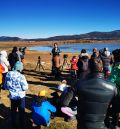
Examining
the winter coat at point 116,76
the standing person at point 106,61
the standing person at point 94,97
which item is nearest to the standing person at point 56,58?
the standing person at point 106,61

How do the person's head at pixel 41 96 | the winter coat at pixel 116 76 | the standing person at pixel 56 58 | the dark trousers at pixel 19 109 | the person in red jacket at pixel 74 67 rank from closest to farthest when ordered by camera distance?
the winter coat at pixel 116 76, the person's head at pixel 41 96, the dark trousers at pixel 19 109, the person in red jacket at pixel 74 67, the standing person at pixel 56 58

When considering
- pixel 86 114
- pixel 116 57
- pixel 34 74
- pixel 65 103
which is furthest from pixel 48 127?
pixel 34 74

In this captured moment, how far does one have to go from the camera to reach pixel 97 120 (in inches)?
165

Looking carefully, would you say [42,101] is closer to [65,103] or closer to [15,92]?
[15,92]

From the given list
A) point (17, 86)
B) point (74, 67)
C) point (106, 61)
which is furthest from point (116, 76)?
point (74, 67)

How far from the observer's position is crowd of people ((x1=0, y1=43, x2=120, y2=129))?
4.17 meters

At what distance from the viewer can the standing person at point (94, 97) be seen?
4.12m

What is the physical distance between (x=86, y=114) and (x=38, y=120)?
4.10 metres

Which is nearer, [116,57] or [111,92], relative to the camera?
[111,92]

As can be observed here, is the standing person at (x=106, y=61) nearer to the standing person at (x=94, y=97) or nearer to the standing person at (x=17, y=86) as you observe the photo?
the standing person at (x=17, y=86)

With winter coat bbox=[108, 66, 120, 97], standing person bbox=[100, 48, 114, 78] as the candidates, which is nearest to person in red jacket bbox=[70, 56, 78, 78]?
standing person bbox=[100, 48, 114, 78]

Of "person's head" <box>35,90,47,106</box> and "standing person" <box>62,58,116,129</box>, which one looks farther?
"person's head" <box>35,90,47,106</box>

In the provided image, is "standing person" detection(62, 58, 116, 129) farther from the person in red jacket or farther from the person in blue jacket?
the person in red jacket

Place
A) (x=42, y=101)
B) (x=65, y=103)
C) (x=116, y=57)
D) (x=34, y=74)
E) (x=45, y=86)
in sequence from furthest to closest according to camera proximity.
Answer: (x=34, y=74)
(x=45, y=86)
(x=42, y=101)
(x=116, y=57)
(x=65, y=103)
